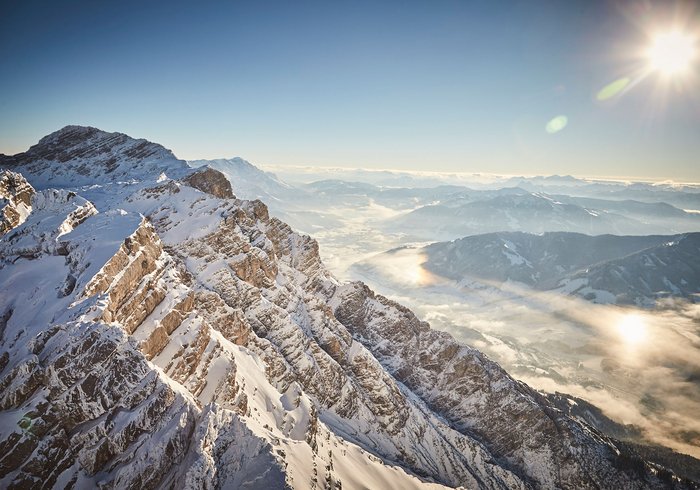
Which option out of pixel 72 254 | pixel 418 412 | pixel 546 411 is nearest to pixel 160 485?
pixel 72 254

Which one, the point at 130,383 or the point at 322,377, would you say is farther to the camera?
the point at 322,377

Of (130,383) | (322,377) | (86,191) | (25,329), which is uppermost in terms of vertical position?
(86,191)

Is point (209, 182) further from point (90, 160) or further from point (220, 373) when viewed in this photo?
point (220, 373)

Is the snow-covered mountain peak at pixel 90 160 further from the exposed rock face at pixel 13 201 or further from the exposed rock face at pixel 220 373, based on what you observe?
the exposed rock face at pixel 13 201

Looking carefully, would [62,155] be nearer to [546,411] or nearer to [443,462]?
[443,462]

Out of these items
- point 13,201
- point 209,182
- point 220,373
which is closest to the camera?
point 13,201

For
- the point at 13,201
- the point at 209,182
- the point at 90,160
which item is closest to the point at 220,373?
the point at 13,201
